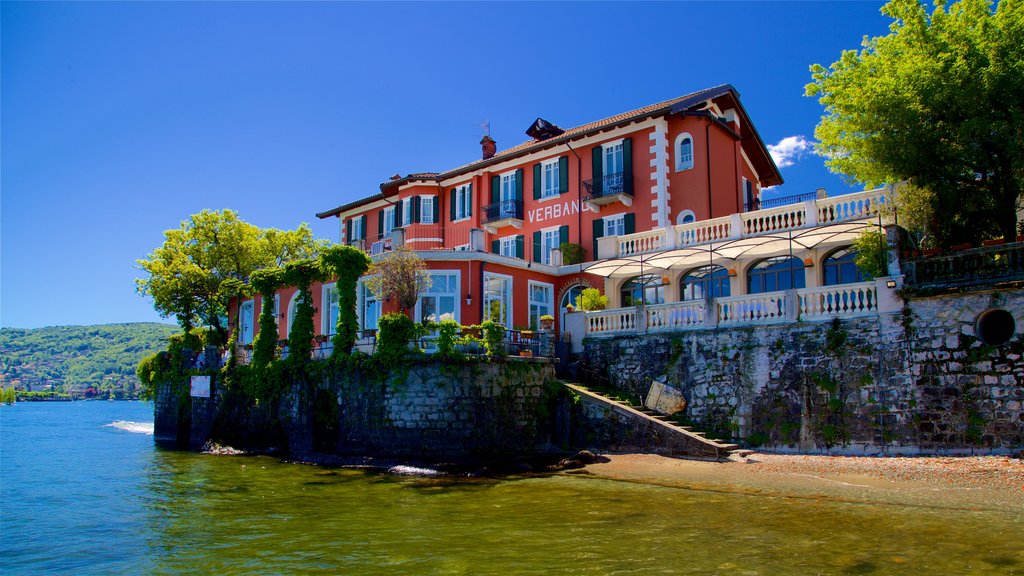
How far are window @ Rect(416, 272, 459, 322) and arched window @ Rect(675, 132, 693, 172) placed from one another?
10.4 m

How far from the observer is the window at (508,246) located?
3144cm

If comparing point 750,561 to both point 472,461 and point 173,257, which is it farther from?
point 173,257

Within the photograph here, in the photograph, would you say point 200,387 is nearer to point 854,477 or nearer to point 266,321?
point 266,321

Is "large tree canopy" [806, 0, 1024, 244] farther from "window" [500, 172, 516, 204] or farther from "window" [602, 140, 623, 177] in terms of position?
"window" [500, 172, 516, 204]

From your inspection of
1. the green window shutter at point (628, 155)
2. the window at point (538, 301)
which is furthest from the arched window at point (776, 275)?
the window at point (538, 301)

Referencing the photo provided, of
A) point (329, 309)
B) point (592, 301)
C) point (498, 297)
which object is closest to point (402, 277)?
point (498, 297)

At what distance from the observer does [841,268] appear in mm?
20469

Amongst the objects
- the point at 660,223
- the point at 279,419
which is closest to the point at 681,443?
the point at 660,223

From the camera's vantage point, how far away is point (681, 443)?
701 inches

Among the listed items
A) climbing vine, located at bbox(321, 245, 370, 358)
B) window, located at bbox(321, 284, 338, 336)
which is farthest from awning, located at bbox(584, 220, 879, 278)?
window, located at bbox(321, 284, 338, 336)

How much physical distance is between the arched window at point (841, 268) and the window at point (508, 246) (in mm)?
14286

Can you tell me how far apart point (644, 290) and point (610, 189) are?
5.50 meters

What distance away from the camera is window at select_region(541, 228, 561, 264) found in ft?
97.4

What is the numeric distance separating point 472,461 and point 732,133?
18.4 metres
